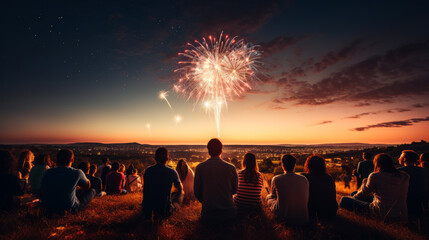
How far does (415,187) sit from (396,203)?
106cm

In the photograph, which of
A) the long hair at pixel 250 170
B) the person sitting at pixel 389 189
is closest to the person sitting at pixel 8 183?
the long hair at pixel 250 170

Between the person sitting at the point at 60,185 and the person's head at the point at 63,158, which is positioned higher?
the person's head at the point at 63,158

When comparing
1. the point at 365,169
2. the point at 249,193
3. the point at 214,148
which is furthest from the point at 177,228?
the point at 365,169

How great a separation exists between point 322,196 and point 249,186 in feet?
6.10

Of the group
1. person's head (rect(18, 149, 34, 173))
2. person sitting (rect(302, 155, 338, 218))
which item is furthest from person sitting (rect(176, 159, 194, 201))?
person's head (rect(18, 149, 34, 173))

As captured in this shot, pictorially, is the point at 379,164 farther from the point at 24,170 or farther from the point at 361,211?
the point at 24,170

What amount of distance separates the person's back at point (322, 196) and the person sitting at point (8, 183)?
301 inches

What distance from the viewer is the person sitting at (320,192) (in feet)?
17.7

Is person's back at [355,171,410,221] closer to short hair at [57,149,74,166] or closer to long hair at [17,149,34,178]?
short hair at [57,149,74,166]

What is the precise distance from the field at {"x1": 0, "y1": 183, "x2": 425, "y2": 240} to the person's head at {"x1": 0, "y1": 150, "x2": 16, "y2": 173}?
46.5 inches

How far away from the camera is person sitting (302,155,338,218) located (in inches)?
213

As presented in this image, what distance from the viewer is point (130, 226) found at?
5.02 metres

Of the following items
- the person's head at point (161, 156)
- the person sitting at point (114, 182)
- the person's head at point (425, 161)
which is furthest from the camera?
the person sitting at point (114, 182)

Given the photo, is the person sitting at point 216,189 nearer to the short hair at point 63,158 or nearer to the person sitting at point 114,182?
the short hair at point 63,158
